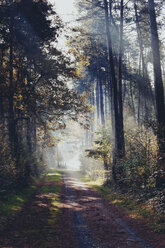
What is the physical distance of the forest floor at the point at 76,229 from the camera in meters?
7.37

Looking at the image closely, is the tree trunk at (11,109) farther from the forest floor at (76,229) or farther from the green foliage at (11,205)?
the forest floor at (76,229)

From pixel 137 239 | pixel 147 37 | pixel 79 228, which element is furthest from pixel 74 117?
pixel 147 37

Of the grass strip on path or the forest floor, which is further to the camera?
the grass strip on path

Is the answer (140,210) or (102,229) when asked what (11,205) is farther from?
(140,210)

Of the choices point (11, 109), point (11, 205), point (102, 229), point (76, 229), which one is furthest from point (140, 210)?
point (11, 109)

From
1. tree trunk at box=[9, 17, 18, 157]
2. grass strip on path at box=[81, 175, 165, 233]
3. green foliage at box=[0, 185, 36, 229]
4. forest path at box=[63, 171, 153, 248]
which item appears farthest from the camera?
tree trunk at box=[9, 17, 18, 157]

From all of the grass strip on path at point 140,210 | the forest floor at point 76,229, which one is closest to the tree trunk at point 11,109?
the forest floor at point 76,229

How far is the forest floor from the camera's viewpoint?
290 inches

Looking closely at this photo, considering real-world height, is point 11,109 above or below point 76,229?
above

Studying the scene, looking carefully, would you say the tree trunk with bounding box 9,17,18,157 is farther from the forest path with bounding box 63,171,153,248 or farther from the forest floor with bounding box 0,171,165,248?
the forest path with bounding box 63,171,153,248

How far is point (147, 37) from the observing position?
1096 inches

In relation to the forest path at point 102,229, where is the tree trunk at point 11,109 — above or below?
above

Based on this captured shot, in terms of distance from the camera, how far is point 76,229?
9086 millimetres

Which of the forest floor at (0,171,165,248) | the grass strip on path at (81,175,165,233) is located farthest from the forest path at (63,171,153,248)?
the grass strip on path at (81,175,165,233)
